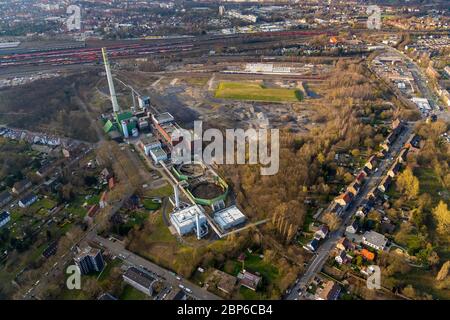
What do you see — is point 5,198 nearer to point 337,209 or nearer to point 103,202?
point 103,202

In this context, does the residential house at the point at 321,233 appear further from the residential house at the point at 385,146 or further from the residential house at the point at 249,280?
the residential house at the point at 385,146

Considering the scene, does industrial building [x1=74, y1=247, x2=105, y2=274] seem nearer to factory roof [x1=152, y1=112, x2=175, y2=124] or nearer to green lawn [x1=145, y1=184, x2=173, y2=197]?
green lawn [x1=145, y1=184, x2=173, y2=197]

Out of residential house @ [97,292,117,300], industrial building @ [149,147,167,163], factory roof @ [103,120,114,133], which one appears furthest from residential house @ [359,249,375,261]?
factory roof @ [103,120,114,133]

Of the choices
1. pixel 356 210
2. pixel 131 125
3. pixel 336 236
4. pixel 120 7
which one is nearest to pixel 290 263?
pixel 336 236

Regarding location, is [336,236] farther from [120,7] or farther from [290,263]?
[120,7]

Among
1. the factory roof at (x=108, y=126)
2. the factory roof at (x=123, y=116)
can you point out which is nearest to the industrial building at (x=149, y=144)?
the factory roof at (x=123, y=116)
